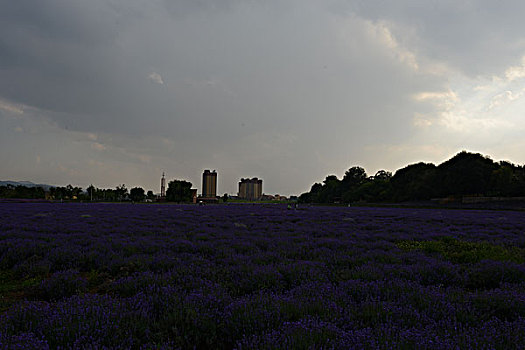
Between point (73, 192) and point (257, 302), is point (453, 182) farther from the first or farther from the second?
point (73, 192)

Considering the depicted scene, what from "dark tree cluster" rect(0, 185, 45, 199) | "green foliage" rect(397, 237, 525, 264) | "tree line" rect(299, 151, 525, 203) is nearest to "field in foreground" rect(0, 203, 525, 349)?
"green foliage" rect(397, 237, 525, 264)

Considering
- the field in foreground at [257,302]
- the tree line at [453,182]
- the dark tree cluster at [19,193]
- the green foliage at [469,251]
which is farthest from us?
the dark tree cluster at [19,193]

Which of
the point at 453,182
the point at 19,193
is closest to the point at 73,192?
the point at 19,193

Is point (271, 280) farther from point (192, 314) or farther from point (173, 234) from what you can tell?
point (173, 234)

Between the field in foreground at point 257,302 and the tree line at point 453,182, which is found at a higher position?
the tree line at point 453,182

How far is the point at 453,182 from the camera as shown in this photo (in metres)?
52.9

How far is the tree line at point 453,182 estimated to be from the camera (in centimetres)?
4554

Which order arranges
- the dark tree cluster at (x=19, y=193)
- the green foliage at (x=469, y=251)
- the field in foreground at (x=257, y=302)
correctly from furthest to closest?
the dark tree cluster at (x=19, y=193), the green foliage at (x=469, y=251), the field in foreground at (x=257, y=302)

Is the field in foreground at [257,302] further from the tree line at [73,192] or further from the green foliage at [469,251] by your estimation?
the tree line at [73,192]

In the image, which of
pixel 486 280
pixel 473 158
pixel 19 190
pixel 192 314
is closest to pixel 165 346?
pixel 192 314

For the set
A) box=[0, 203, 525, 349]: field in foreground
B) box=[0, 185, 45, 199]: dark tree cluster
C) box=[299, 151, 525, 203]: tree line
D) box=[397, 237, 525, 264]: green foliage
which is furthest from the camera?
box=[0, 185, 45, 199]: dark tree cluster

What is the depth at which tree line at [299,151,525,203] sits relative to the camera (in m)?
45.5

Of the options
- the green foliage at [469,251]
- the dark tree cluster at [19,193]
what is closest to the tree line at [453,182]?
the green foliage at [469,251]

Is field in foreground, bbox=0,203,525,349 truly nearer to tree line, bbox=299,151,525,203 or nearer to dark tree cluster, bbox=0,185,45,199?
tree line, bbox=299,151,525,203
